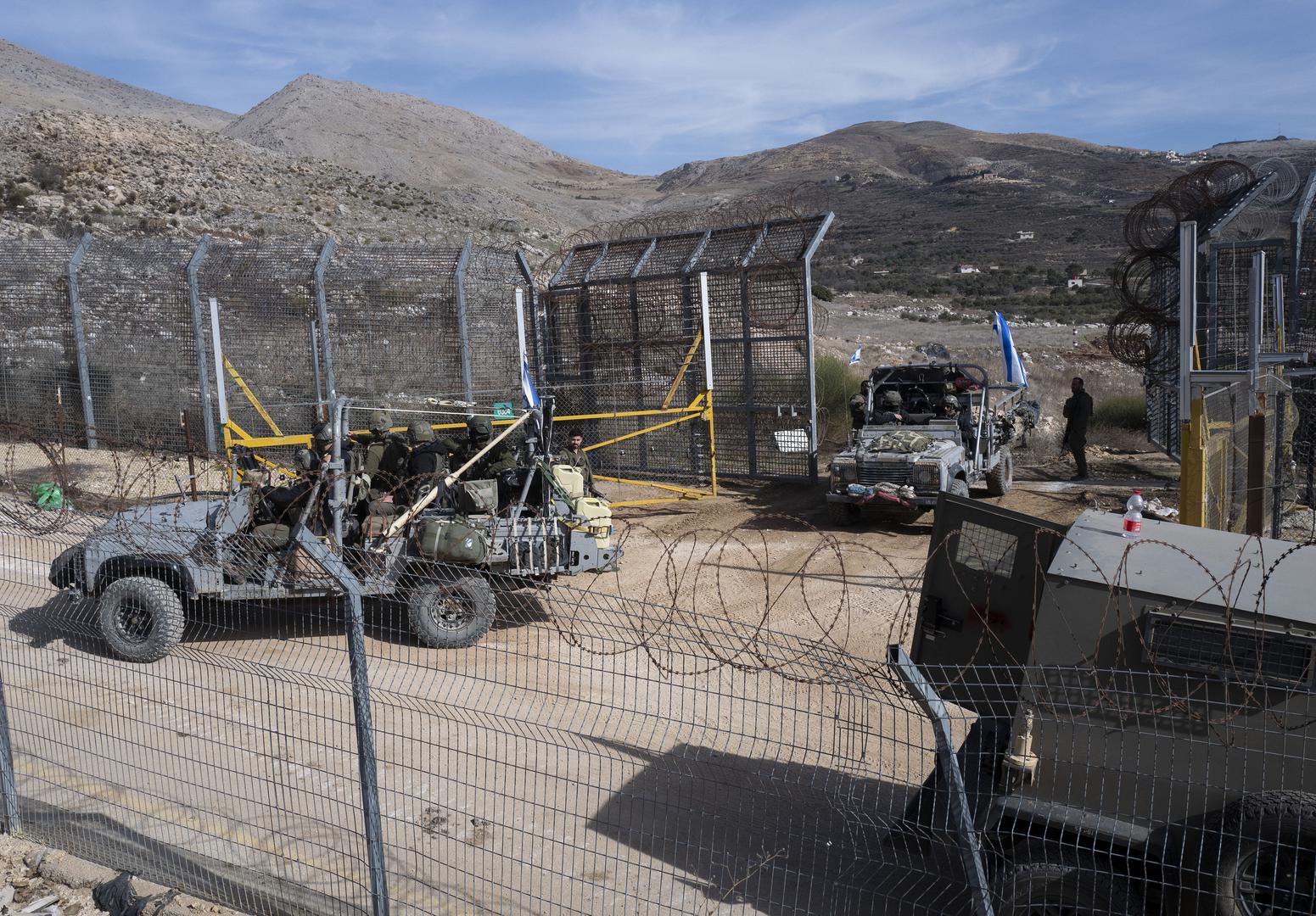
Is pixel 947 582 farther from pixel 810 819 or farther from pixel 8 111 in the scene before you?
pixel 8 111

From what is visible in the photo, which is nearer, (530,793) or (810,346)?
(530,793)

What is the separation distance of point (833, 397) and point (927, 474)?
6830 millimetres

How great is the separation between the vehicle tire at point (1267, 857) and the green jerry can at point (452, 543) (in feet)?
15.9

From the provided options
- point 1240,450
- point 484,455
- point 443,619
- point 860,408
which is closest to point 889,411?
point 860,408

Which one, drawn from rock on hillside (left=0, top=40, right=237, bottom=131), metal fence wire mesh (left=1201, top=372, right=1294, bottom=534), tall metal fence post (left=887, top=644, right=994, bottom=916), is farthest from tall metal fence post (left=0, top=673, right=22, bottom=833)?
rock on hillside (left=0, top=40, right=237, bottom=131)

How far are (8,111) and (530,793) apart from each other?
177 feet

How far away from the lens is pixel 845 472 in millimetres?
10719

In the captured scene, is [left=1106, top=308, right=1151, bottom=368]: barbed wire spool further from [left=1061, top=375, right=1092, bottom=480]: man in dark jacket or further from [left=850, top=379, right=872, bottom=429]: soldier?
[left=850, top=379, right=872, bottom=429]: soldier

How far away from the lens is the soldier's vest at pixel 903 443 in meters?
10.8

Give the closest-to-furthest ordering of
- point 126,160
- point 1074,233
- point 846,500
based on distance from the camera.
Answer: point 846,500, point 126,160, point 1074,233

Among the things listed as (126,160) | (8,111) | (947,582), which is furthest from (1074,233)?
(947,582)

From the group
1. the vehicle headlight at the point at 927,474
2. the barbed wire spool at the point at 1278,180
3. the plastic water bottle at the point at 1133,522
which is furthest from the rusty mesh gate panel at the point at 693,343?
the plastic water bottle at the point at 1133,522

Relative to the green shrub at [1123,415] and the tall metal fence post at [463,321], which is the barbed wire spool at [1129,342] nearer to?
the green shrub at [1123,415]

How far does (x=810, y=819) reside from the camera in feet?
15.9
